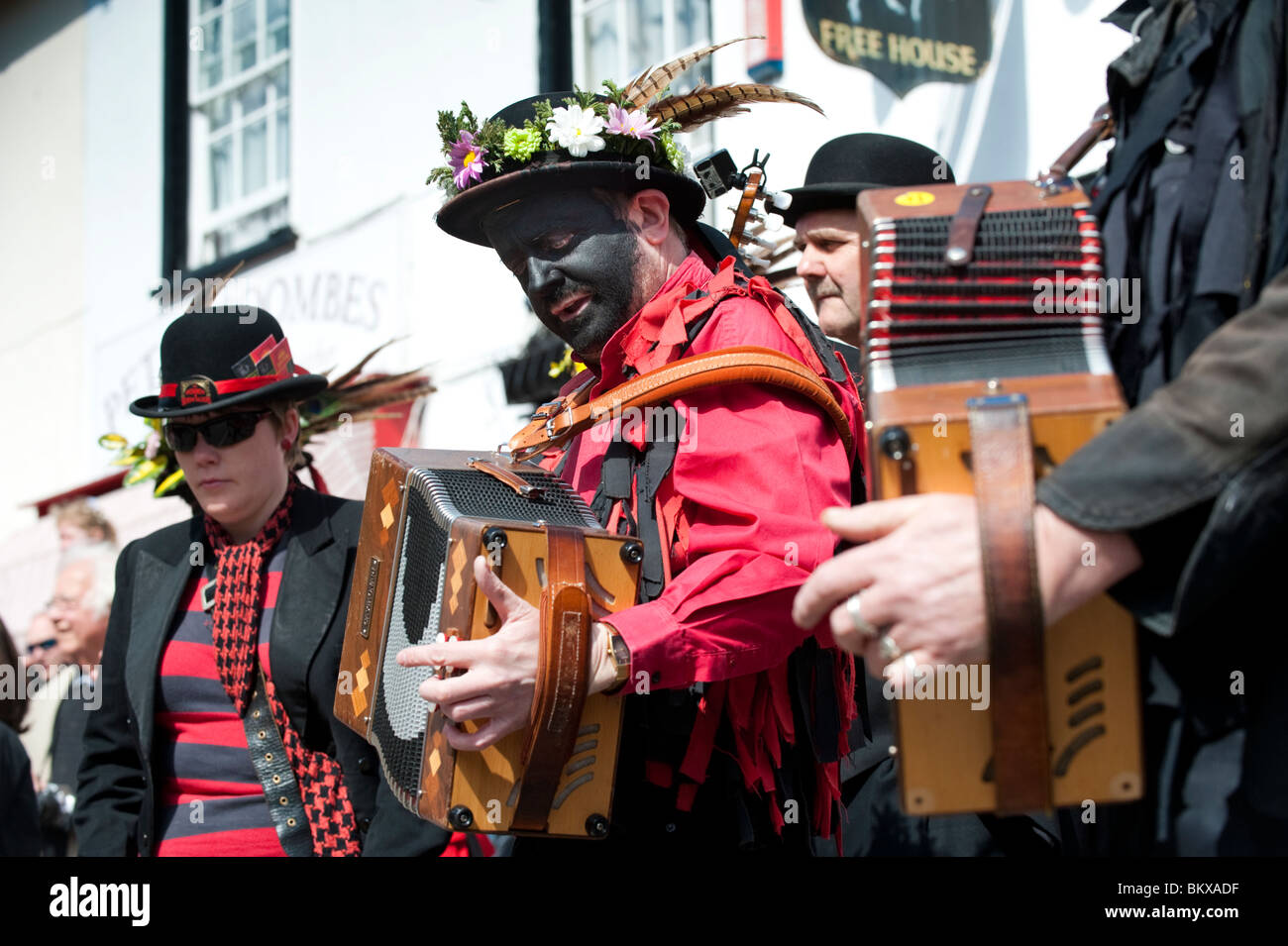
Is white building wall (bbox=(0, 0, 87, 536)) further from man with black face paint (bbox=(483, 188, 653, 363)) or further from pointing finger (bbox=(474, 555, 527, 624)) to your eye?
pointing finger (bbox=(474, 555, 527, 624))

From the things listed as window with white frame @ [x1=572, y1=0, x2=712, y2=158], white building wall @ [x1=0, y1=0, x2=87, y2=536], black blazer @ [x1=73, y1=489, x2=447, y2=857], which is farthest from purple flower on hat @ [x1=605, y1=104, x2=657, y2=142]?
white building wall @ [x1=0, y1=0, x2=87, y2=536]

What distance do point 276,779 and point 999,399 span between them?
227 centimetres

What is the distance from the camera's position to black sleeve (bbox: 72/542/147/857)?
11.7 ft

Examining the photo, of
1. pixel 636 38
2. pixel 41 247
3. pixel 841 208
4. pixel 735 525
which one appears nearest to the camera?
pixel 735 525

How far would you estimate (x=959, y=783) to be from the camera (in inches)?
64.1

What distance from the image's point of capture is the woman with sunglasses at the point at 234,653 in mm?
3318

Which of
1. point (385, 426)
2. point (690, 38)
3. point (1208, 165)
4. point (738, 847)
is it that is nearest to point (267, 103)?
point (385, 426)

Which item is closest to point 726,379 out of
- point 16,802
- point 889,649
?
point 889,649

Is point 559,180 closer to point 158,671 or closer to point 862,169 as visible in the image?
point 862,169

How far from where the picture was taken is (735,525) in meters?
2.43

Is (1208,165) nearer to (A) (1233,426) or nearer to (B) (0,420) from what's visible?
(A) (1233,426)

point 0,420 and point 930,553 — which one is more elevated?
point 0,420

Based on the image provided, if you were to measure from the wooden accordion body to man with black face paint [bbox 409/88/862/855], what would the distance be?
71cm
